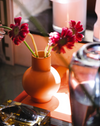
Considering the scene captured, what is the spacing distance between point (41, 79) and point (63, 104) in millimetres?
127

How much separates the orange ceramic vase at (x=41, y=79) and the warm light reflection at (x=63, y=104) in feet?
0.20

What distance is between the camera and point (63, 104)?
66 cm

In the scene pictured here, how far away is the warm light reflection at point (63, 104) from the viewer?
625 mm

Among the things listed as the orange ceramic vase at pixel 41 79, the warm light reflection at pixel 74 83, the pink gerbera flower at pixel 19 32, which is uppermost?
the pink gerbera flower at pixel 19 32

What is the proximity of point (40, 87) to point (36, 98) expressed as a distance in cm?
6

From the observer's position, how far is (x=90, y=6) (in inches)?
46.6

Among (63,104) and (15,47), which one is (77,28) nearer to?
(63,104)

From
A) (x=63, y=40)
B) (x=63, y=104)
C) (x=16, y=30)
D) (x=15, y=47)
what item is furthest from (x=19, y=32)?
(x=15, y=47)

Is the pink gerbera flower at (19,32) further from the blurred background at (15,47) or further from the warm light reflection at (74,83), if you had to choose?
the blurred background at (15,47)

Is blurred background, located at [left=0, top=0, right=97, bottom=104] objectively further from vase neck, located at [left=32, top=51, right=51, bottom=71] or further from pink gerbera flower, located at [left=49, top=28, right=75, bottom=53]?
pink gerbera flower, located at [left=49, top=28, right=75, bottom=53]

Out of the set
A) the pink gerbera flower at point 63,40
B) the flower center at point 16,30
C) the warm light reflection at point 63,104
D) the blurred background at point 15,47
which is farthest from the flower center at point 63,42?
the blurred background at point 15,47

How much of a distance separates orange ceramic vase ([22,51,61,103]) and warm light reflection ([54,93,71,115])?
6cm

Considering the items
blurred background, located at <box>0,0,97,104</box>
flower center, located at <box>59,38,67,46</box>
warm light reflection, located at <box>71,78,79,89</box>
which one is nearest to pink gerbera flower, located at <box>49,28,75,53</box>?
flower center, located at <box>59,38,67,46</box>

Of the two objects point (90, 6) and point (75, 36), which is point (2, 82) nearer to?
point (75, 36)
